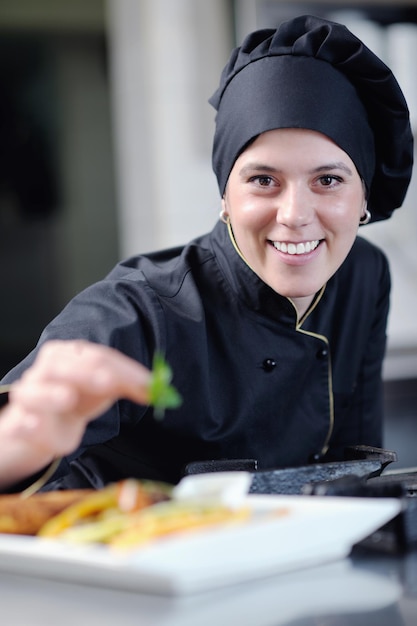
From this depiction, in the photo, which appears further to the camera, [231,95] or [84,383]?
[231,95]

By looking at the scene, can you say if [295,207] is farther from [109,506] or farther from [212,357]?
[109,506]

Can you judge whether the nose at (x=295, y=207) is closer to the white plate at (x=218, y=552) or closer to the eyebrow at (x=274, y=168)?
the eyebrow at (x=274, y=168)

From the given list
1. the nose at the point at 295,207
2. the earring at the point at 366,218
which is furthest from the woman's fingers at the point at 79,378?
the earring at the point at 366,218

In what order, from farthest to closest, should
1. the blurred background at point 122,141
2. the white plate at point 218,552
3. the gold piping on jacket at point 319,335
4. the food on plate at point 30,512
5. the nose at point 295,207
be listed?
the blurred background at point 122,141
the gold piping on jacket at point 319,335
the nose at point 295,207
the food on plate at point 30,512
the white plate at point 218,552

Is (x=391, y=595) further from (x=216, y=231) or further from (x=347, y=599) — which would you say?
(x=216, y=231)

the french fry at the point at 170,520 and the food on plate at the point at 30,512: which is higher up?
the french fry at the point at 170,520

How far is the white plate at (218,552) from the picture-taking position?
2.56 ft

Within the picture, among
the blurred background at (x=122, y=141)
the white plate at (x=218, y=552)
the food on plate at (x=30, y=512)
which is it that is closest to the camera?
the white plate at (x=218, y=552)

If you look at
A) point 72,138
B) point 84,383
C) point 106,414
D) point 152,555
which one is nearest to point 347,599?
point 152,555

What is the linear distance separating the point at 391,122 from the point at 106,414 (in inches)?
25.3

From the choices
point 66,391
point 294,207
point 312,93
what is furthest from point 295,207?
point 66,391

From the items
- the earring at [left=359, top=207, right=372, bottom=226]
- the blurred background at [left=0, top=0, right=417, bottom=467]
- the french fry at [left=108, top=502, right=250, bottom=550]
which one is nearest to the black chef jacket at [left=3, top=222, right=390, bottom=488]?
the earring at [left=359, top=207, right=372, bottom=226]

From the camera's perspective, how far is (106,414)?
4.38 feet

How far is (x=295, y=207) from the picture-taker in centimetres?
146
